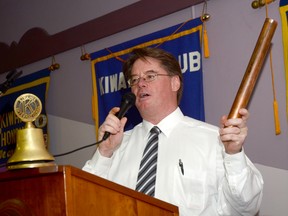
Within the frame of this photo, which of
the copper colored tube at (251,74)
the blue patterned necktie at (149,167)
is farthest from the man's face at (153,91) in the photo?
the copper colored tube at (251,74)

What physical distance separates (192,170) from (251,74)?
0.64 meters

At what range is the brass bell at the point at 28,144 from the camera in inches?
55.7

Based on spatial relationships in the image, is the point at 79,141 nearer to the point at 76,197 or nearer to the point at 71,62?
the point at 71,62

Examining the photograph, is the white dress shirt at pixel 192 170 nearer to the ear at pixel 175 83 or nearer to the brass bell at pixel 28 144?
the ear at pixel 175 83

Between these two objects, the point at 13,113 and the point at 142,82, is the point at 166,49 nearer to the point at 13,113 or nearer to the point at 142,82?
the point at 142,82

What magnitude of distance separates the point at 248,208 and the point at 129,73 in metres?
1.03

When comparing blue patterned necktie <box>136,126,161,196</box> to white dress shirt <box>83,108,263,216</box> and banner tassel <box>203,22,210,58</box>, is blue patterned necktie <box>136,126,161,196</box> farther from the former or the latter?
banner tassel <box>203,22,210,58</box>

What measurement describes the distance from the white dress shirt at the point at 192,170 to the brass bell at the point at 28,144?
758mm

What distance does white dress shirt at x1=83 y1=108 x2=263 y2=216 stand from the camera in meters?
1.93

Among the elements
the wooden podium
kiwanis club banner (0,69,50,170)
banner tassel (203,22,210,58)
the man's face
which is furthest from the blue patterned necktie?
kiwanis club banner (0,69,50,170)

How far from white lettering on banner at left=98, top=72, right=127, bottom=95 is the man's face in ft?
2.21

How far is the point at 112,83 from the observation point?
10.9ft

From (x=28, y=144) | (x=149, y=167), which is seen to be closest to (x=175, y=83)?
(x=149, y=167)

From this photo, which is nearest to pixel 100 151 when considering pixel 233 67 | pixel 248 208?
pixel 248 208
